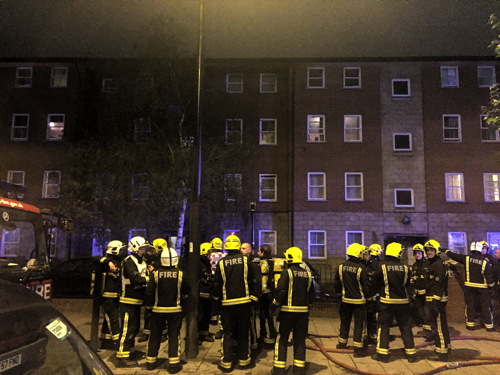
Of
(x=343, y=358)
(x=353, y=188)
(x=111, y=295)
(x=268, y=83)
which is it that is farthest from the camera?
(x=268, y=83)

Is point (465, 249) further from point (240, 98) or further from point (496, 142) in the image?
point (240, 98)

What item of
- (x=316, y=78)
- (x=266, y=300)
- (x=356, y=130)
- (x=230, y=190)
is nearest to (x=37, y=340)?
(x=266, y=300)

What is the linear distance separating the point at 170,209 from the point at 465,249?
53.0 ft

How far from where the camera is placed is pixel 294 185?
859 inches

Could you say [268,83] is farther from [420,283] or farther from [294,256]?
[294,256]

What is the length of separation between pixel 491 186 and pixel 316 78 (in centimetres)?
1184

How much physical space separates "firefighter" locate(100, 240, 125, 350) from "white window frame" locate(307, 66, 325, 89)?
17.9m

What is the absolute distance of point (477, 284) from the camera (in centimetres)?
938

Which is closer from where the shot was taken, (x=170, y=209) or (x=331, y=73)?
(x=170, y=209)

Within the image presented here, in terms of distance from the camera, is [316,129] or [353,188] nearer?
[353,188]

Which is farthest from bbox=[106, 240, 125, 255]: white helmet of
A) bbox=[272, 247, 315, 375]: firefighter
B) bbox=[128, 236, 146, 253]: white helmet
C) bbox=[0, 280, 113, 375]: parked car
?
bbox=[0, 280, 113, 375]: parked car

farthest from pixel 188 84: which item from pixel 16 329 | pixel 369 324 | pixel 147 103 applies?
pixel 16 329

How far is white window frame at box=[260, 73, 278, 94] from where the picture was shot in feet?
75.3

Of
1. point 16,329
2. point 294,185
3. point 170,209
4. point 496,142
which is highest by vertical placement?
point 496,142
